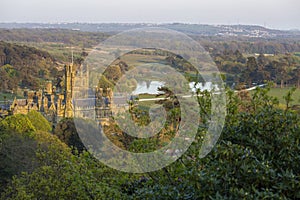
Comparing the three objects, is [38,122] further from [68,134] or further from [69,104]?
[69,104]

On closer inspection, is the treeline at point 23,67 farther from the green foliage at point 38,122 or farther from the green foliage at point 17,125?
the green foliage at point 17,125

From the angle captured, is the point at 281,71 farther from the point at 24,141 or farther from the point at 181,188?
the point at 181,188

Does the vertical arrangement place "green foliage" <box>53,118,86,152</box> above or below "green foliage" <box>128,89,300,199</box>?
below

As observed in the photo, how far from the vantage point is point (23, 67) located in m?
70.6

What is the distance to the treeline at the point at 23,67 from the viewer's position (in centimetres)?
5826

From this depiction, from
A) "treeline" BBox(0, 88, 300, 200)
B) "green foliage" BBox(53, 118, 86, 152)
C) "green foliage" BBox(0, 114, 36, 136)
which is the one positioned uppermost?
"treeline" BBox(0, 88, 300, 200)

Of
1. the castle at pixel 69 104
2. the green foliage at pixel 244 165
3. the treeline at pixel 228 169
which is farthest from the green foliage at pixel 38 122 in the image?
the green foliage at pixel 244 165

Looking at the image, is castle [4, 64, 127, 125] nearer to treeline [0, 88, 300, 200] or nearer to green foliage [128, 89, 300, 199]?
treeline [0, 88, 300, 200]

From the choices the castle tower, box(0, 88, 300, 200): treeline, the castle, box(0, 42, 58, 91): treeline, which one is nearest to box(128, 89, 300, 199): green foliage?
box(0, 88, 300, 200): treeline

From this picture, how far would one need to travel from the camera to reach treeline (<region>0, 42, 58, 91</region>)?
5826cm

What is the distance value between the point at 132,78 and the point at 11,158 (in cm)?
2710

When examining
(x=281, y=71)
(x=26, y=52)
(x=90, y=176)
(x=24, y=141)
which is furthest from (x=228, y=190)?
(x=26, y=52)

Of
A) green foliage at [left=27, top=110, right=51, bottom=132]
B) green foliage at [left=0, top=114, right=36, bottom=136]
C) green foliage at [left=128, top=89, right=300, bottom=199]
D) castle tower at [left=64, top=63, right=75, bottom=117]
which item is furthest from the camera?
castle tower at [left=64, top=63, right=75, bottom=117]

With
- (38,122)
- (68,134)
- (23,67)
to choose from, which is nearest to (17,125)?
(68,134)
